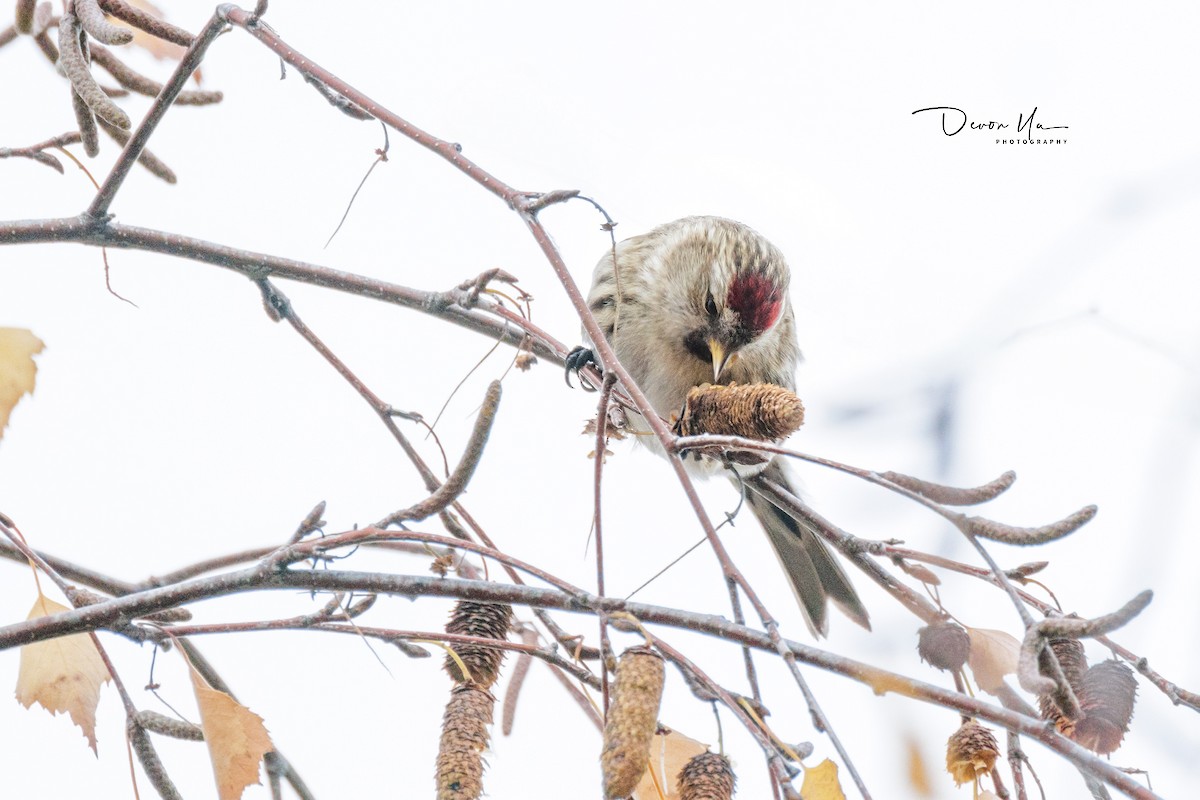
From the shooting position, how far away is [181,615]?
1.34m

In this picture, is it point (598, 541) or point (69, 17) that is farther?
point (69, 17)

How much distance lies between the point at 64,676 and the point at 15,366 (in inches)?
16.1

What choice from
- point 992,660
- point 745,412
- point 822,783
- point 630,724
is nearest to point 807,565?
point 745,412

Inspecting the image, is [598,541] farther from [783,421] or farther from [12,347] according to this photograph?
[12,347]

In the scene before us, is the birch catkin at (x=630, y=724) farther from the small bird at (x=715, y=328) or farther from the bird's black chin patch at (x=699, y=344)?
the bird's black chin patch at (x=699, y=344)

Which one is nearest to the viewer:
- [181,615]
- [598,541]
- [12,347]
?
[598,541]

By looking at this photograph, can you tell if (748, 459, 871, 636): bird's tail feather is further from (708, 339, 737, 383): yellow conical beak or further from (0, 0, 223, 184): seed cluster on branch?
(0, 0, 223, 184): seed cluster on branch

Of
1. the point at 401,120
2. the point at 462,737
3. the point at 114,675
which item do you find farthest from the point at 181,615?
the point at 401,120

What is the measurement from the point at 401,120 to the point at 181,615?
0.61 metres

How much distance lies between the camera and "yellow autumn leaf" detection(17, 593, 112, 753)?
1459mm

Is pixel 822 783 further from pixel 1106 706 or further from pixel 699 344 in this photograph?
pixel 699 344

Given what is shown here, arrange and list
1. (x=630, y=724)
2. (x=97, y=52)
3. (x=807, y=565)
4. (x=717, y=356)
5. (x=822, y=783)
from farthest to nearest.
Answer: (x=807, y=565) → (x=717, y=356) → (x=97, y=52) → (x=822, y=783) → (x=630, y=724)

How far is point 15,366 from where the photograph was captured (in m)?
1.57

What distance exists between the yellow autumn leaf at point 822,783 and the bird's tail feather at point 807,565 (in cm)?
184
